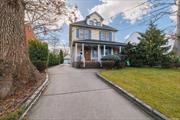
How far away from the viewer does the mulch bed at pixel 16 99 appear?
6.18 meters

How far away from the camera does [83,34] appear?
94.3ft

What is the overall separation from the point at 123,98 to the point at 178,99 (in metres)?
2.06

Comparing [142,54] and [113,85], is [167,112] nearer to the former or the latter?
[113,85]

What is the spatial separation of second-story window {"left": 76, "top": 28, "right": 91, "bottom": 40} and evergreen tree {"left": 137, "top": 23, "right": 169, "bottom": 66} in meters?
9.09

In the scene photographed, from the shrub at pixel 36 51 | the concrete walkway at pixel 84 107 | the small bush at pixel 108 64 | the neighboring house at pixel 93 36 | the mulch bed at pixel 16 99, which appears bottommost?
the concrete walkway at pixel 84 107

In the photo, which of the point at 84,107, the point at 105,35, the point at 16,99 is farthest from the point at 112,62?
the point at 16,99

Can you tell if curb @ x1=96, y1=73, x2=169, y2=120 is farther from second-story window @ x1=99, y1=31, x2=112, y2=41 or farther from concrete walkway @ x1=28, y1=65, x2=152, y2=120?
second-story window @ x1=99, y1=31, x2=112, y2=41

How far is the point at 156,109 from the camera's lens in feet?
19.9

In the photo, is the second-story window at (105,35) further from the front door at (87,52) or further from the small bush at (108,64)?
the small bush at (108,64)

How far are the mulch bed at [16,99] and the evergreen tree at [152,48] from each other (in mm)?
14994

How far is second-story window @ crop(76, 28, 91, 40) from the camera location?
28.5 meters

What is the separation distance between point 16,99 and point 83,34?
2214 centimetres

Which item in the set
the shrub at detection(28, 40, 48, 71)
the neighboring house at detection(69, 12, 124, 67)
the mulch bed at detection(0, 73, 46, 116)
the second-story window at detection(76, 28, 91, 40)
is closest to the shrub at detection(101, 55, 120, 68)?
the shrub at detection(28, 40, 48, 71)

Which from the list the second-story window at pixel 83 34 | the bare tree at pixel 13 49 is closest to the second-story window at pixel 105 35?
the second-story window at pixel 83 34
